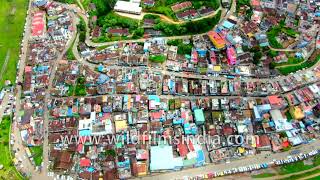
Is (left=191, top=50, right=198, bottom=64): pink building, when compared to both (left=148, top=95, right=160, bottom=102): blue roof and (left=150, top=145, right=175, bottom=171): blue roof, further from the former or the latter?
(left=150, top=145, right=175, bottom=171): blue roof

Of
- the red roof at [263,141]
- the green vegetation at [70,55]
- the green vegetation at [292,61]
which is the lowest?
the red roof at [263,141]

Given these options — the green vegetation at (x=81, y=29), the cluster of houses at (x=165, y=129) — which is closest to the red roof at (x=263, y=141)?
the cluster of houses at (x=165, y=129)

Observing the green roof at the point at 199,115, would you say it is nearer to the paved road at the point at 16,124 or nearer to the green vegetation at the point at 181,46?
the green vegetation at the point at 181,46

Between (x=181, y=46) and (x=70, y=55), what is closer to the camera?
(x=181, y=46)

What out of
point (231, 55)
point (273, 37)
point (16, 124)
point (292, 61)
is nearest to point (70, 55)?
point (16, 124)

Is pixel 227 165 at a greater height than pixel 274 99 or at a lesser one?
lesser

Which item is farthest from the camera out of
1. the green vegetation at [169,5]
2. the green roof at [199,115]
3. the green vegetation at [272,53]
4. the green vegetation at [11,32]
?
the green vegetation at [169,5]

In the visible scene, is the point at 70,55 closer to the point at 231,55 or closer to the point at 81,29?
the point at 81,29

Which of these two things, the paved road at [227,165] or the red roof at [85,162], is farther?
the red roof at [85,162]
